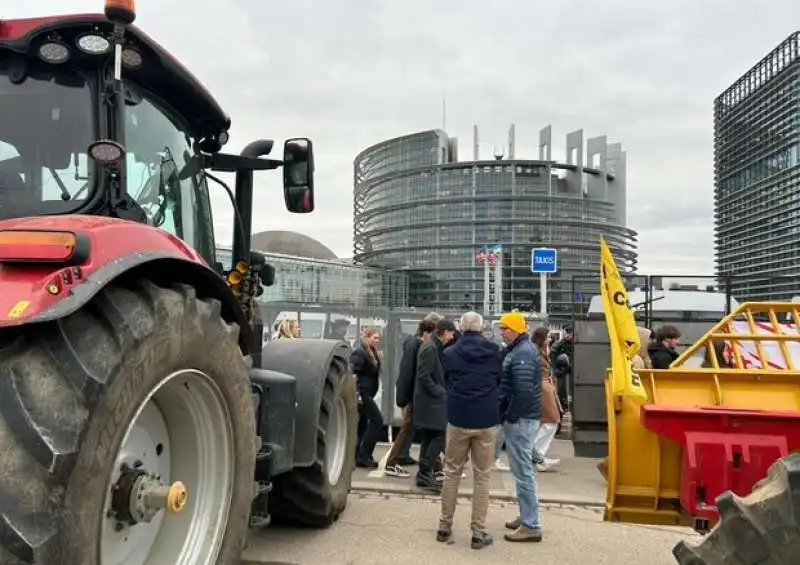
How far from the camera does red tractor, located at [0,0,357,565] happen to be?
196cm

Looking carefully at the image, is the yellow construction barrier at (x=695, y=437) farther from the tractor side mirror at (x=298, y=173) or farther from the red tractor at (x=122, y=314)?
the tractor side mirror at (x=298, y=173)

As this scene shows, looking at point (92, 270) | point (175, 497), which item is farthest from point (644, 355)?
point (92, 270)

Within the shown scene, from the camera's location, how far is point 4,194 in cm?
279

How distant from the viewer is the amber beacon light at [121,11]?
8.87 ft

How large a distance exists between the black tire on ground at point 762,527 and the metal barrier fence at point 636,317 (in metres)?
5.90

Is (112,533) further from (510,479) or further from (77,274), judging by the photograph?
(510,479)

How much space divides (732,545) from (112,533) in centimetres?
210

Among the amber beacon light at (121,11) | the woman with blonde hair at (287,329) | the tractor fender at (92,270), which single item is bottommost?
the woman with blonde hair at (287,329)

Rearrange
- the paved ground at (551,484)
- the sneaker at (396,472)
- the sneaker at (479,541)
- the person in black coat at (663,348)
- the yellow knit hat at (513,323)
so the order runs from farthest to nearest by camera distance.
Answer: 1. the person in black coat at (663,348)
2. the sneaker at (396,472)
3. the paved ground at (551,484)
4. the yellow knit hat at (513,323)
5. the sneaker at (479,541)

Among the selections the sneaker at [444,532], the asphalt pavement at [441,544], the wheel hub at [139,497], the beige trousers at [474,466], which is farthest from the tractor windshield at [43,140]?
the sneaker at [444,532]

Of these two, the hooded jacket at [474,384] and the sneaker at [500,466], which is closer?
the hooded jacket at [474,384]

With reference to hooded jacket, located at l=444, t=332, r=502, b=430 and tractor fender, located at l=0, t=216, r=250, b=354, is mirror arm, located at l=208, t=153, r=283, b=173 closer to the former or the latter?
tractor fender, located at l=0, t=216, r=250, b=354

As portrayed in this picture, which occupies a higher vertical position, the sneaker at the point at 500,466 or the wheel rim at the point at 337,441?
the wheel rim at the point at 337,441


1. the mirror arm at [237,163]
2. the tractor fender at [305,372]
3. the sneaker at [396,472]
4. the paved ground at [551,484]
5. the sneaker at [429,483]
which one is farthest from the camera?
the sneaker at [396,472]
